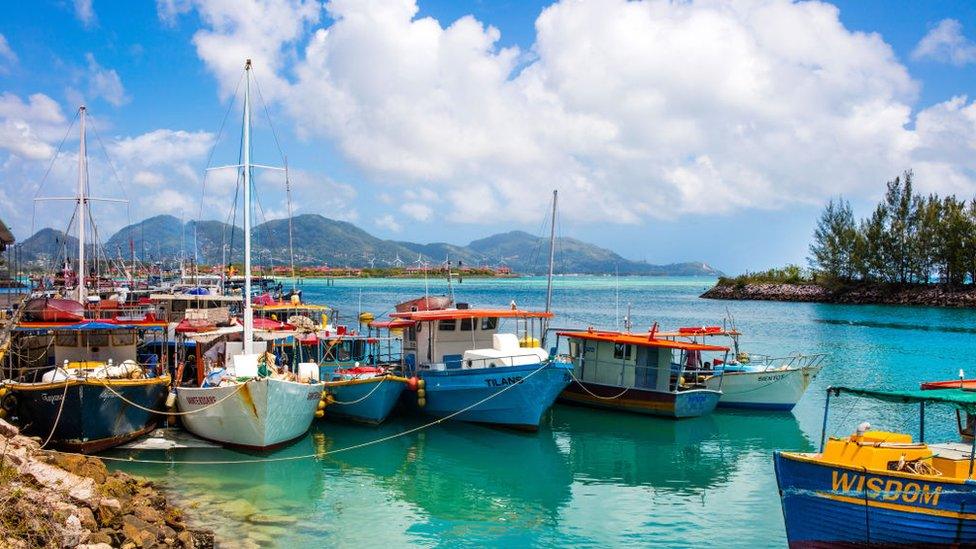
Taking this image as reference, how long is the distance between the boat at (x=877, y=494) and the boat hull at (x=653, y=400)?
1239 centimetres

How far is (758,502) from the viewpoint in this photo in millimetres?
17578

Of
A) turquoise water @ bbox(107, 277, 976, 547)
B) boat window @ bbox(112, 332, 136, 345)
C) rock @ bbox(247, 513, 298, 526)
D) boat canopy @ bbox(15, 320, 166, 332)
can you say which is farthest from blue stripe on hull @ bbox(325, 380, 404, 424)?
rock @ bbox(247, 513, 298, 526)

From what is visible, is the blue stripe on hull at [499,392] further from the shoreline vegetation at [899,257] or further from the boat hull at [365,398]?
the shoreline vegetation at [899,257]

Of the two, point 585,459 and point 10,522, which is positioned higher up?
point 10,522

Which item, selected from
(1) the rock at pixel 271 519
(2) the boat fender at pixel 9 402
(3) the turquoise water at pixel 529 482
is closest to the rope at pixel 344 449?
(3) the turquoise water at pixel 529 482

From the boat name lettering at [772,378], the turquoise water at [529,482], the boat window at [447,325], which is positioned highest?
the boat window at [447,325]

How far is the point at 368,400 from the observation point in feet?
79.7

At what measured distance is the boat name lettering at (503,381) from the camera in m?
23.2

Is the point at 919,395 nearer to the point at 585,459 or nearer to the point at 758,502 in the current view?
the point at 758,502

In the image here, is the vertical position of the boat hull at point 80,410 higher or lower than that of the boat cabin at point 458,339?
lower

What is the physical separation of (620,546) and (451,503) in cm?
448

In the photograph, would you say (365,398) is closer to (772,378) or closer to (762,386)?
(762,386)

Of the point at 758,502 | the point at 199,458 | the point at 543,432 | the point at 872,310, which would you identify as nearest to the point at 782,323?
the point at 872,310

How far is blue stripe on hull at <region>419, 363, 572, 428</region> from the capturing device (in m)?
23.2
